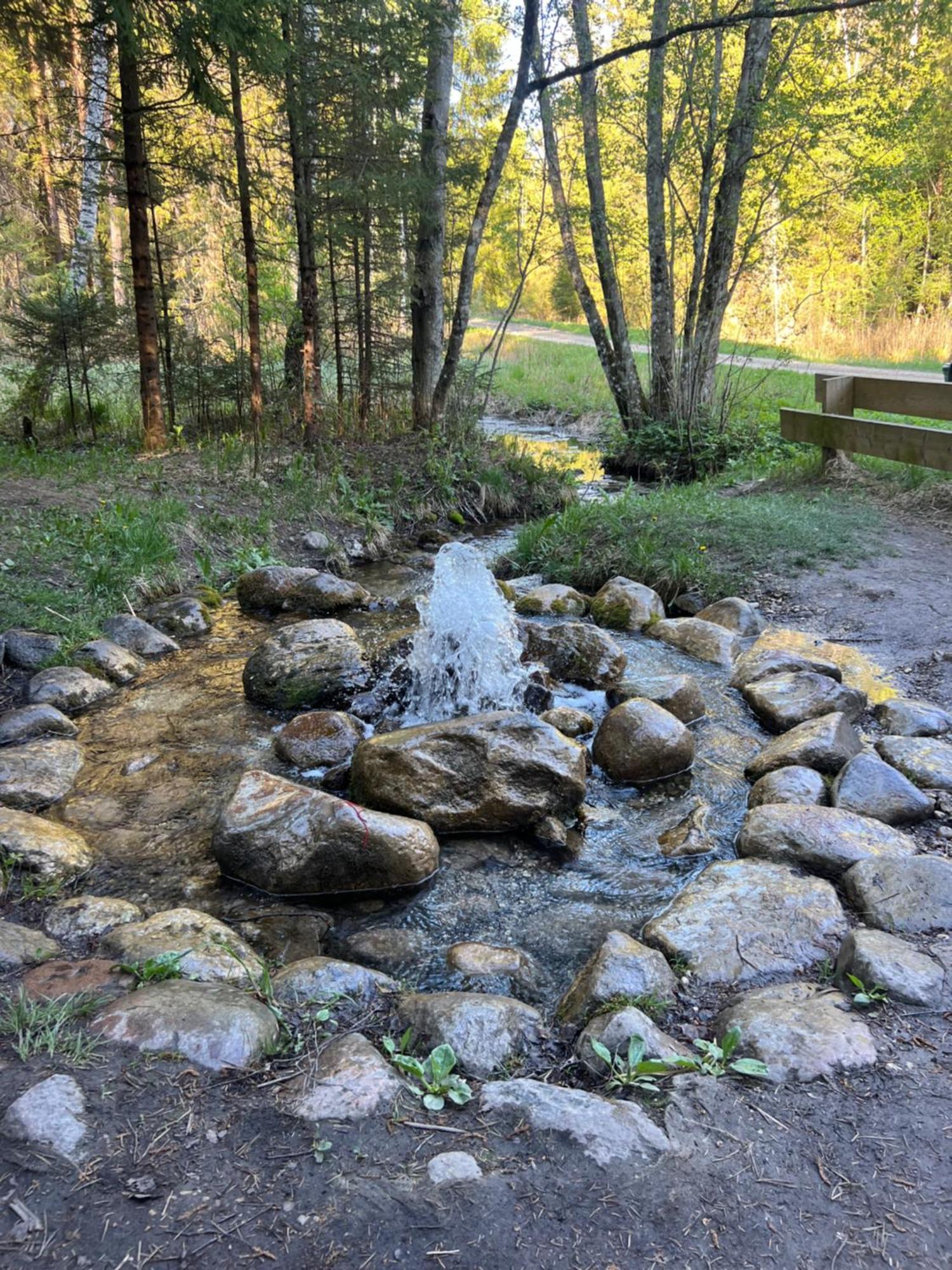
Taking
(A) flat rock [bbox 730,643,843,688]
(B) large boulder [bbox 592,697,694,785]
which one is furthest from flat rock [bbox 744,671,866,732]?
(B) large boulder [bbox 592,697,694,785]

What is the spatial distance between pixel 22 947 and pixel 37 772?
1850 mm

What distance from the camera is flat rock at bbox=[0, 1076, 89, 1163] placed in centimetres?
185

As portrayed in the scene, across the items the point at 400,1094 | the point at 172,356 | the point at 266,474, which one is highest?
the point at 172,356

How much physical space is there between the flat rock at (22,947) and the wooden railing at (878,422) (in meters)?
7.61

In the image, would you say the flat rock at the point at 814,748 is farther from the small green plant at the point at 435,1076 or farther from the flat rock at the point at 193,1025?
the flat rock at the point at 193,1025

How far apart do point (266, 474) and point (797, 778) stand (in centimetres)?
734

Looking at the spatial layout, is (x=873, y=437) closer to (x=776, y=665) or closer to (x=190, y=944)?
(x=776, y=665)

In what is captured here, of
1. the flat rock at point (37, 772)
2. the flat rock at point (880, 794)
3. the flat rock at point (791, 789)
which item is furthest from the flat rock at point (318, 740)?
the flat rock at point (880, 794)

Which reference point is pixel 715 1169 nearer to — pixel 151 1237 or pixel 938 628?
pixel 151 1237

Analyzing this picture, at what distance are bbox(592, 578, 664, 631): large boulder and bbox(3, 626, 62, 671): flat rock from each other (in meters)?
4.17

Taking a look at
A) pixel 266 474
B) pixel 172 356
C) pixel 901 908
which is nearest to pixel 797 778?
pixel 901 908

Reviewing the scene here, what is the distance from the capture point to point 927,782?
396 centimetres

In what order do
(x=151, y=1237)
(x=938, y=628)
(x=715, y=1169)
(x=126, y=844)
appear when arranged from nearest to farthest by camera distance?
(x=151, y=1237) < (x=715, y=1169) < (x=126, y=844) < (x=938, y=628)

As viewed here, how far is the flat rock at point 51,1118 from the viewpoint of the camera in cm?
185
